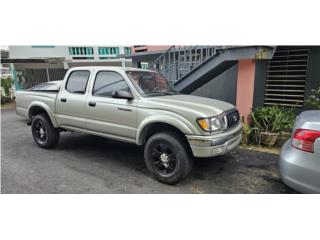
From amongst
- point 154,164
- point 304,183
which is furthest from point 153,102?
point 304,183

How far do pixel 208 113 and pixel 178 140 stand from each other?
60 cm

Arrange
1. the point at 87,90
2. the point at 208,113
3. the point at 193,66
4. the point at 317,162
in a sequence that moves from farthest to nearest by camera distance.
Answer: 1. the point at 193,66
2. the point at 87,90
3. the point at 208,113
4. the point at 317,162

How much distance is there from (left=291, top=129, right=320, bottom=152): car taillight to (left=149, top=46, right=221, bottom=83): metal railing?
4.00m

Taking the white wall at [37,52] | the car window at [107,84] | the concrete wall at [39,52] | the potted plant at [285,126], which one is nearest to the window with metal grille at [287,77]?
the potted plant at [285,126]

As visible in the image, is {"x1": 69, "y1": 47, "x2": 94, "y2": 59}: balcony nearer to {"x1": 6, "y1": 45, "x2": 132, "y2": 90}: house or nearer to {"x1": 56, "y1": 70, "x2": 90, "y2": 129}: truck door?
{"x1": 6, "y1": 45, "x2": 132, "y2": 90}: house

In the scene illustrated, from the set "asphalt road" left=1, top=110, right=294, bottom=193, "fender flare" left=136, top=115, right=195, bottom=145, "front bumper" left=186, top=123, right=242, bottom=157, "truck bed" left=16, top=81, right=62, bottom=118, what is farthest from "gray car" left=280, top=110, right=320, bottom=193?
"truck bed" left=16, top=81, right=62, bottom=118

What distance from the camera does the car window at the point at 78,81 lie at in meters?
4.30

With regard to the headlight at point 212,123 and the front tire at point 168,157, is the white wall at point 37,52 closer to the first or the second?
the front tire at point 168,157

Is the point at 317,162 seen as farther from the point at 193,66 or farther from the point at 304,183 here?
the point at 193,66

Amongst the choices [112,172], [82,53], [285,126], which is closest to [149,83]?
[112,172]

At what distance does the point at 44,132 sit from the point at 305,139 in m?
4.98

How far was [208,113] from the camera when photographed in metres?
3.12

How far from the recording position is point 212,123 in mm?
3098

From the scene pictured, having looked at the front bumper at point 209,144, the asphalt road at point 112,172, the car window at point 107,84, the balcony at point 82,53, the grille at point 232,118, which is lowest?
the asphalt road at point 112,172
